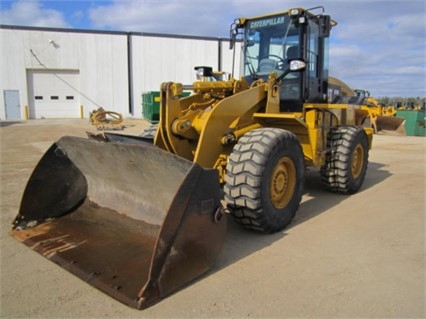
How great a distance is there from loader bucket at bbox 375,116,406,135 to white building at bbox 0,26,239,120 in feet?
43.8

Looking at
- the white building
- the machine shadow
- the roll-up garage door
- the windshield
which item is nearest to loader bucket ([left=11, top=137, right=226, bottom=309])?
the machine shadow

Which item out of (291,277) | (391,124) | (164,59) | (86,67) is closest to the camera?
(291,277)

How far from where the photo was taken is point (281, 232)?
14.8ft

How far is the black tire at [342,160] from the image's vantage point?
20.1 feet

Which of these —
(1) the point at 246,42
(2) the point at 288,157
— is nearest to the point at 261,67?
(1) the point at 246,42

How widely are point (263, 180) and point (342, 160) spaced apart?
2592 mm

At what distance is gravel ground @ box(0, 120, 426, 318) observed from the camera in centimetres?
293

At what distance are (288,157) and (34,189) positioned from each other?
296 cm

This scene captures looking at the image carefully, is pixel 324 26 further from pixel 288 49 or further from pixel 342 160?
pixel 342 160

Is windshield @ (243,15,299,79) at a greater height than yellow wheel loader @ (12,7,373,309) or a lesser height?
greater

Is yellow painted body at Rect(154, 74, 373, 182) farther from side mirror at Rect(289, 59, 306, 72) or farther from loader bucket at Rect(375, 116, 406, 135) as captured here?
loader bucket at Rect(375, 116, 406, 135)

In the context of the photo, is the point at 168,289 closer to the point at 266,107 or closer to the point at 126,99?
the point at 266,107

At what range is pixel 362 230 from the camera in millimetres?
4719

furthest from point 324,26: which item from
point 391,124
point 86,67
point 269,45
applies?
point 86,67
